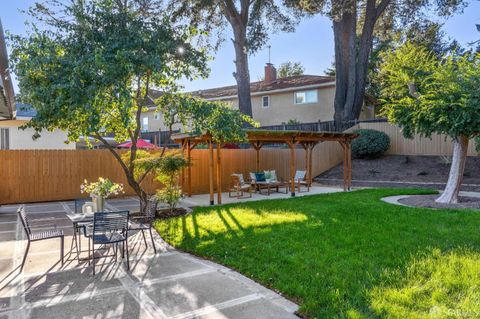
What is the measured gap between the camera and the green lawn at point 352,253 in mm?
A: 4066

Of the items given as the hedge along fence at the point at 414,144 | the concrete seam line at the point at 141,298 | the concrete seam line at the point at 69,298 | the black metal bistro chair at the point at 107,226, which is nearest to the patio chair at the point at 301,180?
the hedge along fence at the point at 414,144

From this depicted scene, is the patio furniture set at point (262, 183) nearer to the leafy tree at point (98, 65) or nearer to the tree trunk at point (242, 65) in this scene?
the leafy tree at point (98, 65)

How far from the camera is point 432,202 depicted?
11.1 meters

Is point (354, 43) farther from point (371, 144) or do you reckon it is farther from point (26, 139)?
point (26, 139)

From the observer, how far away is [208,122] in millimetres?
9070

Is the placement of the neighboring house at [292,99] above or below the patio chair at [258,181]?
above

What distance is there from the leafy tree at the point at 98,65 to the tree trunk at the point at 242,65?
10.9 m

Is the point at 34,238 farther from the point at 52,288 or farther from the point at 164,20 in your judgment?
the point at 164,20

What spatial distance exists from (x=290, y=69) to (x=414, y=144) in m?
27.6

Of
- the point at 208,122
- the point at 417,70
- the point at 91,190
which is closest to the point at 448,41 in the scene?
the point at 417,70

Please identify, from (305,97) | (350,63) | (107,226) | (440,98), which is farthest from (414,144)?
(107,226)

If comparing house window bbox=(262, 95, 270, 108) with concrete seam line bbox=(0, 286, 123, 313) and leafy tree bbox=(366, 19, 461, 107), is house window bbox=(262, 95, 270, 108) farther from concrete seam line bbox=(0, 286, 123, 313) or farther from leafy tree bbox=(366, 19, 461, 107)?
concrete seam line bbox=(0, 286, 123, 313)

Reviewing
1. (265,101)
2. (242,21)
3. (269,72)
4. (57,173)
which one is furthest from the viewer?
(269,72)

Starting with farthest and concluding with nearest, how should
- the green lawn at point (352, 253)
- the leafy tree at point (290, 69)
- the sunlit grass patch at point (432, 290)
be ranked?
the leafy tree at point (290, 69) → the green lawn at point (352, 253) → the sunlit grass patch at point (432, 290)
